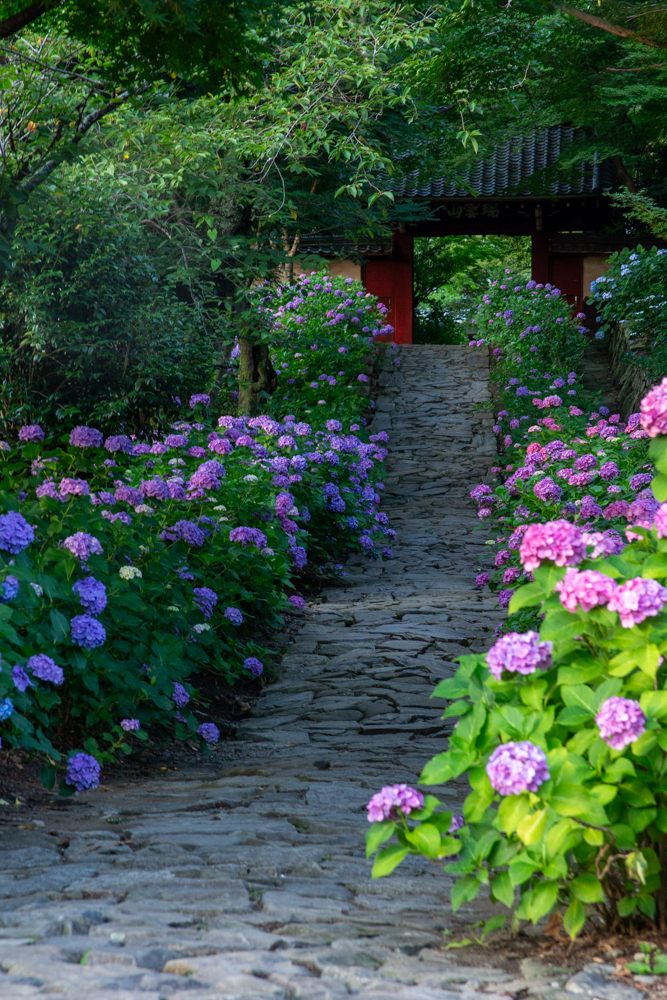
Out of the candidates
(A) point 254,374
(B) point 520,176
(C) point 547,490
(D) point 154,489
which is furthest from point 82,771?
(B) point 520,176

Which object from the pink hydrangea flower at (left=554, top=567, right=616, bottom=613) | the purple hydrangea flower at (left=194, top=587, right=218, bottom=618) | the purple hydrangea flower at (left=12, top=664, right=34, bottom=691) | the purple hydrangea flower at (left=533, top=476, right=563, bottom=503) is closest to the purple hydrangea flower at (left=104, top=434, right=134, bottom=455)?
the purple hydrangea flower at (left=194, top=587, right=218, bottom=618)

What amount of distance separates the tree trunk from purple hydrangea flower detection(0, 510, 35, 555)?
8324mm

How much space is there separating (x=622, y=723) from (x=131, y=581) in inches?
102

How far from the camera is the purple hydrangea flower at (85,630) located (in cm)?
345

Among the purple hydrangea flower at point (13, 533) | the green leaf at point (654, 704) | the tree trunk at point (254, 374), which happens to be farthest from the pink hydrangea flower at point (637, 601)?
the tree trunk at point (254, 374)

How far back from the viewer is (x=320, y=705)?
16.6ft

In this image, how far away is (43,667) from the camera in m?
3.21

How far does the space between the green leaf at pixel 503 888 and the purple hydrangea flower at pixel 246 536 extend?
336 cm

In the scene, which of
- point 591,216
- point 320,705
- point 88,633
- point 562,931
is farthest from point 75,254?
point 591,216

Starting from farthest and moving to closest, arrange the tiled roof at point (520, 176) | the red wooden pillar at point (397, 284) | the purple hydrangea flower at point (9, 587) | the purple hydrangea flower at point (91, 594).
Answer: the red wooden pillar at point (397, 284) < the tiled roof at point (520, 176) < the purple hydrangea flower at point (91, 594) < the purple hydrangea flower at point (9, 587)

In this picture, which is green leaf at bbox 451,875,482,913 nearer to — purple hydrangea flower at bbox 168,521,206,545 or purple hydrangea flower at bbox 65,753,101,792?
purple hydrangea flower at bbox 65,753,101,792

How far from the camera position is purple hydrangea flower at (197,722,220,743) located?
4270 millimetres

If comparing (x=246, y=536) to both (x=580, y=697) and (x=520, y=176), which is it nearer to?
(x=580, y=697)

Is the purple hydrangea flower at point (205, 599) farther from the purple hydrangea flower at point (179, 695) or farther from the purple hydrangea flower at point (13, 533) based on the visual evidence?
the purple hydrangea flower at point (13, 533)
